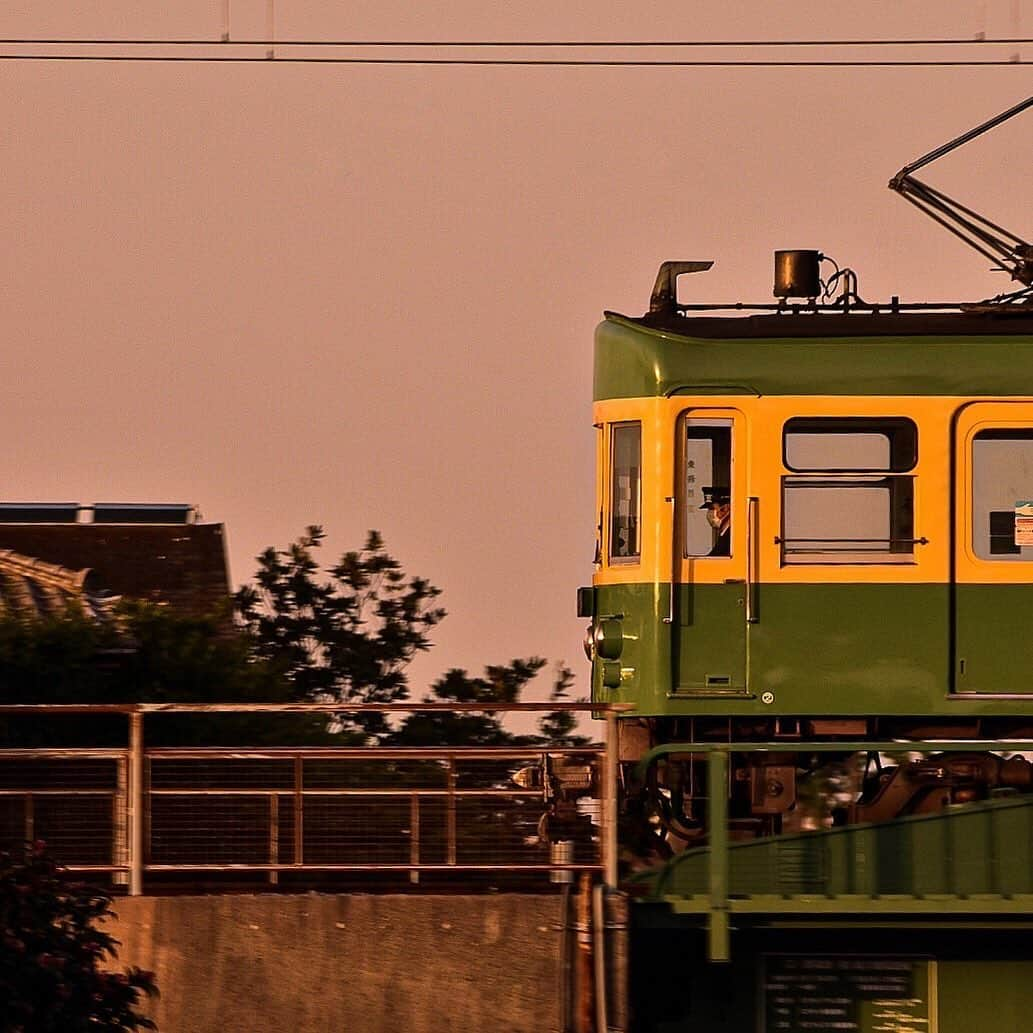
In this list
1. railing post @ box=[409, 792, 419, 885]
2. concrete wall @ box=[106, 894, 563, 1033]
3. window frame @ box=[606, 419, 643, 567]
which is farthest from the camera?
window frame @ box=[606, 419, 643, 567]

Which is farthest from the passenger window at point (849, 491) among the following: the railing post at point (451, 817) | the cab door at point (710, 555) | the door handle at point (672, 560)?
the railing post at point (451, 817)

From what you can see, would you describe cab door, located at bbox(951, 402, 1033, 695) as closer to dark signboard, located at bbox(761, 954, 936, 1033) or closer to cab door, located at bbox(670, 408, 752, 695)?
cab door, located at bbox(670, 408, 752, 695)

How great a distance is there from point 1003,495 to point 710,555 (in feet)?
5.76

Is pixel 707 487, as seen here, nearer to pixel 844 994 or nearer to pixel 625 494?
pixel 625 494

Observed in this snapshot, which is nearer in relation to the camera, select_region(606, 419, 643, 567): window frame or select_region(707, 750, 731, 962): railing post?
select_region(707, 750, 731, 962): railing post

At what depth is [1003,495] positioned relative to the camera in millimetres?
14914

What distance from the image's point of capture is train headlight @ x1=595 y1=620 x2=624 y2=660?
50.1 feet

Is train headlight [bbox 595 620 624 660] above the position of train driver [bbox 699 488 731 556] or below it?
below

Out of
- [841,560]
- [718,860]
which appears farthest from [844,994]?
[841,560]

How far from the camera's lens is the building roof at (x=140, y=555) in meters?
29.8

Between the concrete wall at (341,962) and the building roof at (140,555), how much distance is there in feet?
49.3

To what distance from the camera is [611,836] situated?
13.7m

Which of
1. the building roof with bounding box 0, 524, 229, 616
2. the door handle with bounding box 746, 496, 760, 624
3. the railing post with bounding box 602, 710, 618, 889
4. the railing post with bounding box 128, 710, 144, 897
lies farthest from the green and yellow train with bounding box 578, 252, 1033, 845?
the building roof with bounding box 0, 524, 229, 616

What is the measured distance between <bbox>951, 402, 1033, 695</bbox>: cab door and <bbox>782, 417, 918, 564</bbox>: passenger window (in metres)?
0.31
